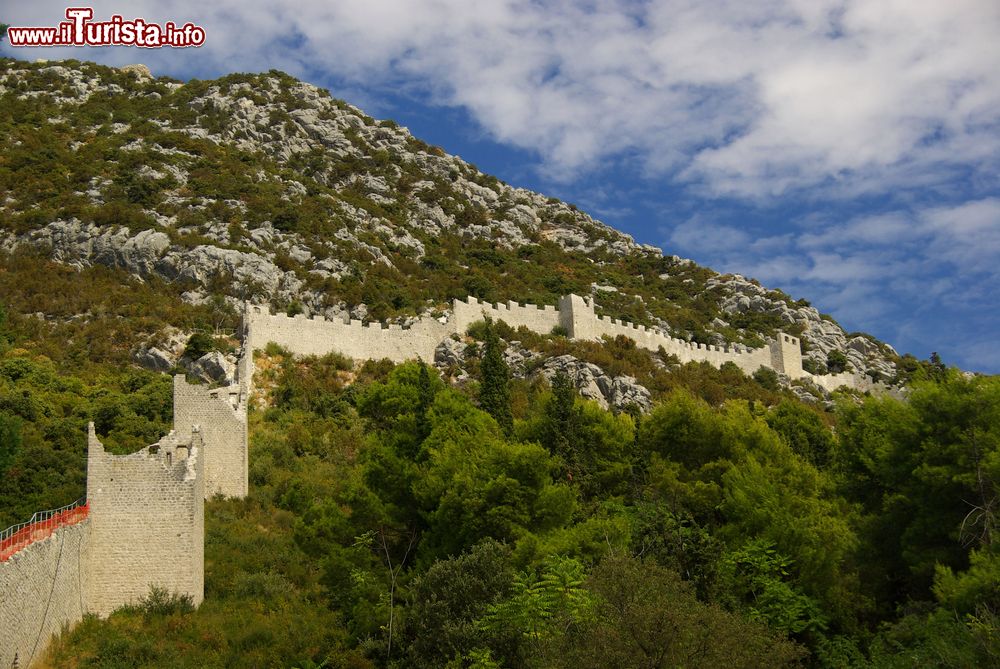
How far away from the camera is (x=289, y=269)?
57188 mm

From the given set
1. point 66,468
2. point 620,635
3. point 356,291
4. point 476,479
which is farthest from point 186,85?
point 620,635

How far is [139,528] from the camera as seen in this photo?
2214cm

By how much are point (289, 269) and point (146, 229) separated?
8160mm

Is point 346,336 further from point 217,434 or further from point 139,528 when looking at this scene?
point 139,528

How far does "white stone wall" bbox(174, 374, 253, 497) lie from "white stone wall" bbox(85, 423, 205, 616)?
810 centimetres

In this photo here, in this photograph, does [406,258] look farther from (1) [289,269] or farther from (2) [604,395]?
(2) [604,395]

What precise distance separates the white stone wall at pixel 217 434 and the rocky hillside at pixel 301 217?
22.1 meters

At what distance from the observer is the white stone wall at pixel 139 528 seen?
2181 cm

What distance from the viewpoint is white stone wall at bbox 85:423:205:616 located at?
21.8 m

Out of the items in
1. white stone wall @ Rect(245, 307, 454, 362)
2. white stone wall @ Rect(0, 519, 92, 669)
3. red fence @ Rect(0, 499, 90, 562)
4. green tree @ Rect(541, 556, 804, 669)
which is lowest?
green tree @ Rect(541, 556, 804, 669)

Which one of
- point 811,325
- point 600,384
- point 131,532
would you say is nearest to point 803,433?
point 600,384

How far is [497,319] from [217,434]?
25.6 meters

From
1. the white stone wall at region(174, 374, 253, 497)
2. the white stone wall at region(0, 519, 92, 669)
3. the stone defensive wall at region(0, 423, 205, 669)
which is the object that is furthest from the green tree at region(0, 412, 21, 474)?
the white stone wall at region(0, 519, 92, 669)

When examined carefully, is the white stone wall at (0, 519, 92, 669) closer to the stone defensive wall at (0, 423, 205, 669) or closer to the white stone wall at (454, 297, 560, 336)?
the stone defensive wall at (0, 423, 205, 669)
